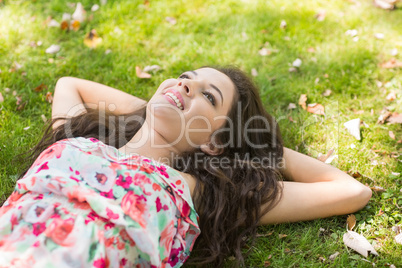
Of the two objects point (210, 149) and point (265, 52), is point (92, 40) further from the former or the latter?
point (210, 149)

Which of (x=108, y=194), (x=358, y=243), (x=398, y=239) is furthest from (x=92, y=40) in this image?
(x=398, y=239)

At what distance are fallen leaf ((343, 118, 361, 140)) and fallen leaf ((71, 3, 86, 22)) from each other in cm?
340

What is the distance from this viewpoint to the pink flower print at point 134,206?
244 cm

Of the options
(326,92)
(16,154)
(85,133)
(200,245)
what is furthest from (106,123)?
(326,92)

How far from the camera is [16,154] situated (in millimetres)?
3627

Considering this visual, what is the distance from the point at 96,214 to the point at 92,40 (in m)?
3.03

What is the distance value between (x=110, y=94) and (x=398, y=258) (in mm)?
2747

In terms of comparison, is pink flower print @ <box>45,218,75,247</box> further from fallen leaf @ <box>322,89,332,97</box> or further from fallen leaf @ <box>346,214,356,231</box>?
fallen leaf @ <box>322,89,332,97</box>

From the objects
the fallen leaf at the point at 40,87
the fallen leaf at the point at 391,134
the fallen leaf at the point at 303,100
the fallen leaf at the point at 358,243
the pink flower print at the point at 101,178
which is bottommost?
the fallen leaf at the point at 358,243

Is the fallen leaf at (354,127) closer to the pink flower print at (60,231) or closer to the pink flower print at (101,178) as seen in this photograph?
the pink flower print at (101,178)

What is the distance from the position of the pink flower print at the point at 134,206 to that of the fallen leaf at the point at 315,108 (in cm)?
230

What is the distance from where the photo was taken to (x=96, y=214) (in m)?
2.47

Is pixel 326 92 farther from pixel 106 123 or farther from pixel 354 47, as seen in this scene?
pixel 106 123

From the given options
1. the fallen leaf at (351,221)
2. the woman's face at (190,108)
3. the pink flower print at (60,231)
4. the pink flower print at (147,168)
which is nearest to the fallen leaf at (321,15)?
the woman's face at (190,108)
